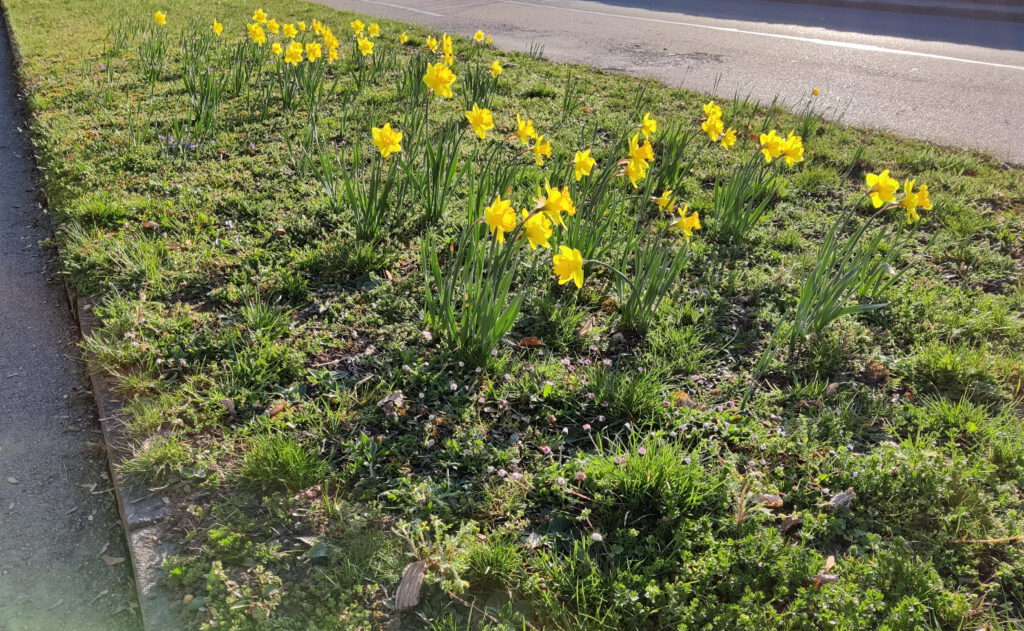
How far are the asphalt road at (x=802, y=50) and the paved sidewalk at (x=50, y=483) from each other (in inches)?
221

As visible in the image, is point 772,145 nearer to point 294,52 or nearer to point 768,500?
point 768,500

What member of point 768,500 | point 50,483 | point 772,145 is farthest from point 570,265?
point 50,483

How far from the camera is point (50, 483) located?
2.13 meters

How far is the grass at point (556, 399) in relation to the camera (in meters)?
1.80

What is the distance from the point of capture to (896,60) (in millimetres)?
7621

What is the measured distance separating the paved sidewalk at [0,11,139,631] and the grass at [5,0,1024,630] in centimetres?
18

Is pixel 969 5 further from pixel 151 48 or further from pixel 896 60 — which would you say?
pixel 151 48

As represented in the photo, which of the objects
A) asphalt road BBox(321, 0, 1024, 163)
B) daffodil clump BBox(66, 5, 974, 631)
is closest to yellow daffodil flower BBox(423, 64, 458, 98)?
daffodil clump BBox(66, 5, 974, 631)

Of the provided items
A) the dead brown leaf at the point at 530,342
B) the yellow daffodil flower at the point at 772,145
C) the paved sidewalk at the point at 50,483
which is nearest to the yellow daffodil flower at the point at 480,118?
the dead brown leaf at the point at 530,342

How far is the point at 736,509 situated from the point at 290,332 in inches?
74.5

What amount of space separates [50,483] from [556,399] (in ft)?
5.78

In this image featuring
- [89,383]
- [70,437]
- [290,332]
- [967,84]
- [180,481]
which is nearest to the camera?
[180,481]

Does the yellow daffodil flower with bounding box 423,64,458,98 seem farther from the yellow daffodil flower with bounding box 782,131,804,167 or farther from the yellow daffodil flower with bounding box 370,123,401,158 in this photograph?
the yellow daffodil flower with bounding box 782,131,804,167

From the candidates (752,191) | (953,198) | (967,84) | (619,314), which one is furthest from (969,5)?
(619,314)
